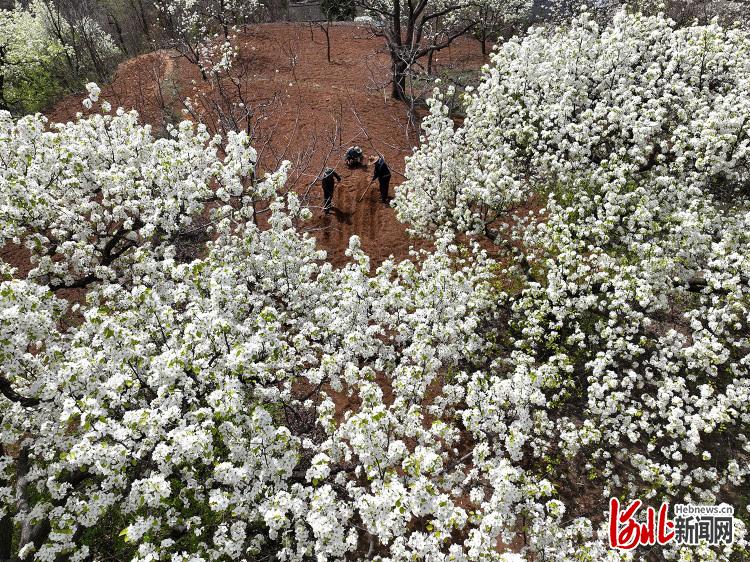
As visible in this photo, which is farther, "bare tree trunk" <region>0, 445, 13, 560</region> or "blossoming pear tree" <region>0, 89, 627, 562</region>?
"bare tree trunk" <region>0, 445, 13, 560</region>

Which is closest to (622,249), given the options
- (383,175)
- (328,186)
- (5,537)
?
(383,175)

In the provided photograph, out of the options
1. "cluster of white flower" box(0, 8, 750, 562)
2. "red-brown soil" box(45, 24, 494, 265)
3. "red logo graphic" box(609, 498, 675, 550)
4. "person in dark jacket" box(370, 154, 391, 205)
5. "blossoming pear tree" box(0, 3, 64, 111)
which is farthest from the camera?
"blossoming pear tree" box(0, 3, 64, 111)

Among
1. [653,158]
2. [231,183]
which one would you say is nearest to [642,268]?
[653,158]

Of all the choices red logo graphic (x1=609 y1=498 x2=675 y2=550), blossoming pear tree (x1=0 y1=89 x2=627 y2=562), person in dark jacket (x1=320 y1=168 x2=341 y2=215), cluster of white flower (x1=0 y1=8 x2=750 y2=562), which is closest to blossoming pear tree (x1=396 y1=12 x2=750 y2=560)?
cluster of white flower (x1=0 y1=8 x2=750 y2=562)

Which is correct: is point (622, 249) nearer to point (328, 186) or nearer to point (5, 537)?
Result: point (328, 186)

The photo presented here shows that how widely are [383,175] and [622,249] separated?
31.8 feet

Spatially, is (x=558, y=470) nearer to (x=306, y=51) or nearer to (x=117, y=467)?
(x=117, y=467)
